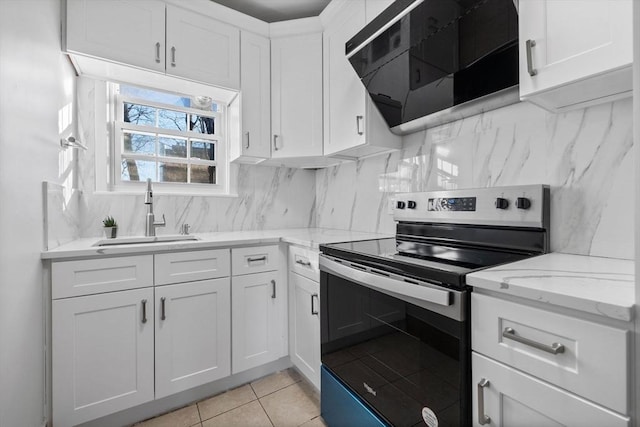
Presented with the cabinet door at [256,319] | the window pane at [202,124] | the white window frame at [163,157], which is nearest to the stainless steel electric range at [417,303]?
the cabinet door at [256,319]

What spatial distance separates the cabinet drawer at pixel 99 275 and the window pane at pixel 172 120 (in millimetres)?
1186

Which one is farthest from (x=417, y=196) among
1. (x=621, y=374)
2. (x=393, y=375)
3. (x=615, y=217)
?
(x=621, y=374)

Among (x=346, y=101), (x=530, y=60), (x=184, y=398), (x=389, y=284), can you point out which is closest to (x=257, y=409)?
(x=184, y=398)

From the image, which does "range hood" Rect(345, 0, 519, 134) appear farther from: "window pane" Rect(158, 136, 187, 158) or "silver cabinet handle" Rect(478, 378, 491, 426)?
"window pane" Rect(158, 136, 187, 158)

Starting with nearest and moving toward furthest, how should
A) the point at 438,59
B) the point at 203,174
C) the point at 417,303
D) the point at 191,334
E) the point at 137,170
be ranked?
the point at 417,303 < the point at 438,59 < the point at 191,334 < the point at 137,170 < the point at 203,174

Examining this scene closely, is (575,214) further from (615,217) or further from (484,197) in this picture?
Result: (484,197)

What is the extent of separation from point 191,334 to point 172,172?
1.24 m

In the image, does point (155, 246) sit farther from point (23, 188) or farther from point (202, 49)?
point (202, 49)

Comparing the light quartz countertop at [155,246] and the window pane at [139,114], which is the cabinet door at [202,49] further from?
the light quartz countertop at [155,246]

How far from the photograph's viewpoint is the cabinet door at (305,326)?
165 cm

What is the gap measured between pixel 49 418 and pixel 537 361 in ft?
6.53

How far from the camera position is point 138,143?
84.4 inches

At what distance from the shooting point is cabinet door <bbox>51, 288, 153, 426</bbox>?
1356 mm

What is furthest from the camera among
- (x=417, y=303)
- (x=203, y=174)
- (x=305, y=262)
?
(x=203, y=174)
